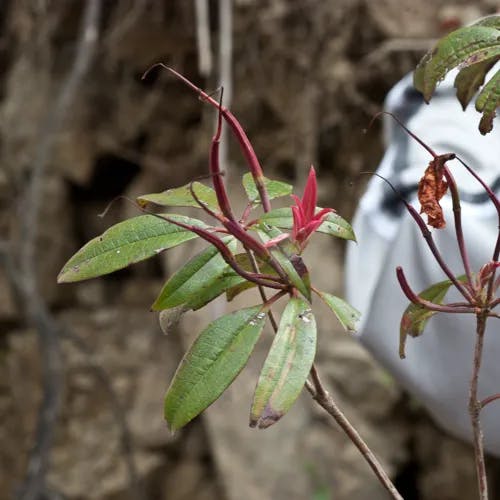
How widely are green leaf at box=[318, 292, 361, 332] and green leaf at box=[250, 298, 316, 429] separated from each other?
0.03m

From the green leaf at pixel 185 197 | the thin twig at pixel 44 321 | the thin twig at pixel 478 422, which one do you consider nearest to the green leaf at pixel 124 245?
the green leaf at pixel 185 197

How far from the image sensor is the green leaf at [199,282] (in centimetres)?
31

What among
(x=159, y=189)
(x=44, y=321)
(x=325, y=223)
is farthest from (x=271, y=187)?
(x=159, y=189)

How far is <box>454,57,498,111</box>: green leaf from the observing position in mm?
375

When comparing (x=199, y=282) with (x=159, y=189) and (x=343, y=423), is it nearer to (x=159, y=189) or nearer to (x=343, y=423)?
(x=343, y=423)

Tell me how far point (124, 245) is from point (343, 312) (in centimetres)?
9

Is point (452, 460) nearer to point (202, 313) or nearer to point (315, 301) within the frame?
point (315, 301)

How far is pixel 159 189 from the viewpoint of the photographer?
1825 mm

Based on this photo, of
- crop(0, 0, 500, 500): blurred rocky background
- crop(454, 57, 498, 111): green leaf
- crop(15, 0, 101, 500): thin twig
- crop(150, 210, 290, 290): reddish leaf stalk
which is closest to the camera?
crop(150, 210, 290, 290): reddish leaf stalk

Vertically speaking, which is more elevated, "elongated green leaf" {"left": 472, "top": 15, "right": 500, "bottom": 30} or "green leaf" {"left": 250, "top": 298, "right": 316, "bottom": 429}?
"elongated green leaf" {"left": 472, "top": 15, "right": 500, "bottom": 30}

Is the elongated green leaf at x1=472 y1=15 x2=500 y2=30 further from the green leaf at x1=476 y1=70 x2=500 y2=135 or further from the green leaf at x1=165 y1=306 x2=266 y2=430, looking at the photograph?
the green leaf at x1=165 y1=306 x2=266 y2=430

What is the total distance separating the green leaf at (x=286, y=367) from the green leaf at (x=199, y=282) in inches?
1.2

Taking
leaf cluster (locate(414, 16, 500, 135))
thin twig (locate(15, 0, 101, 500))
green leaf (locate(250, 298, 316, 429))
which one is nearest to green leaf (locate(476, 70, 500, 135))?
leaf cluster (locate(414, 16, 500, 135))

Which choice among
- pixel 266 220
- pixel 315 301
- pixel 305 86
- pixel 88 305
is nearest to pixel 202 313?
pixel 315 301
